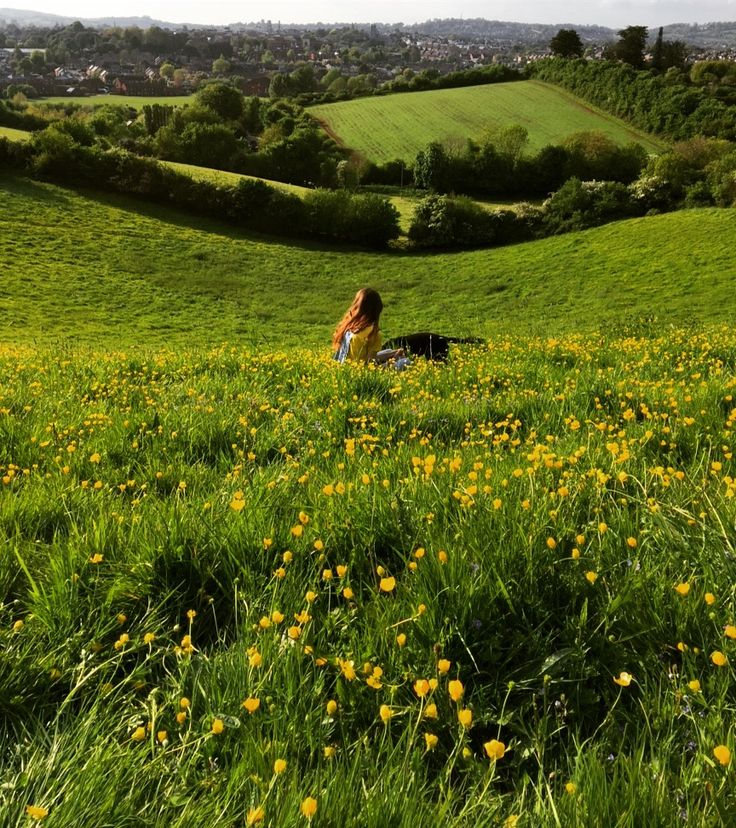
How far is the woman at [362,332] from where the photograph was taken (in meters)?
8.96

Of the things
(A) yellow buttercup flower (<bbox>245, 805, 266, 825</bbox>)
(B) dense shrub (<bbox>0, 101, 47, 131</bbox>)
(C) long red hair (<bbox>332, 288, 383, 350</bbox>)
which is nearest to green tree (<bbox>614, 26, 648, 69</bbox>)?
(B) dense shrub (<bbox>0, 101, 47, 131</bbox>)

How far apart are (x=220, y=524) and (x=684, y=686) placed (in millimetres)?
1983

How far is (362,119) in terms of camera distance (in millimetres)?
110188

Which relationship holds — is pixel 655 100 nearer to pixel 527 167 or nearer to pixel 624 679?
pixel 527 167

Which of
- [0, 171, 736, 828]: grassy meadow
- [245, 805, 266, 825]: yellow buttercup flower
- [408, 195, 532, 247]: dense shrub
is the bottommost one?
[408, 195, 532, 247]: dense shrub

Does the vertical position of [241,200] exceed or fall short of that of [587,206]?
it falls short

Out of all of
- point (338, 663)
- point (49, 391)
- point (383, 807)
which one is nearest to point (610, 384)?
point (338, 663)

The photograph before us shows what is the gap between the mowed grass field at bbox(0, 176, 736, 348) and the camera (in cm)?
3222

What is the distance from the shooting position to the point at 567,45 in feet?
412

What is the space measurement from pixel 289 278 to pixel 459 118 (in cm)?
7714

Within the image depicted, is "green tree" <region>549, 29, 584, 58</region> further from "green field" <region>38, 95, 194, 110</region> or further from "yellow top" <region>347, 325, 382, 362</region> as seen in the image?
"yellow top" <region>347, 325, 382, 362</region>

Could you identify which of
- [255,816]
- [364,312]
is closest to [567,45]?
[364,312]

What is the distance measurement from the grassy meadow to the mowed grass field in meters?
22.1

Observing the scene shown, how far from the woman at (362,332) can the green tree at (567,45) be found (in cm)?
14221
